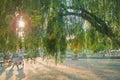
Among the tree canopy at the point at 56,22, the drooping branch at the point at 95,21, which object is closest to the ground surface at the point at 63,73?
the tree canopy at the point at 56,22

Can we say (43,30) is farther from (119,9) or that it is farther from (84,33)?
(119,9)

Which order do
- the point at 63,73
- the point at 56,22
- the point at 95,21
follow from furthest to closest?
1. the point at 63,73
2. the point at 95,21
3. the point at 56,22

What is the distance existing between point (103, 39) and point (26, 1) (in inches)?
119

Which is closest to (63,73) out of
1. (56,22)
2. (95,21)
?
(95,21)

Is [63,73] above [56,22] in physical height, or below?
below

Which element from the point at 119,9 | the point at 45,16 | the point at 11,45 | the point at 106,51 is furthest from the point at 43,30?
the point at 106,51

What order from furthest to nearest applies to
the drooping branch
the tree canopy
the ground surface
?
1. the ground surface
2. the drooping branch
3. the tree canopy

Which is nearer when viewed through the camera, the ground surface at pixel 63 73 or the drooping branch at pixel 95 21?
the drooping branch at pixel 95 21

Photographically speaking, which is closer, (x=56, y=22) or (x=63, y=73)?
(x=56, y=22)

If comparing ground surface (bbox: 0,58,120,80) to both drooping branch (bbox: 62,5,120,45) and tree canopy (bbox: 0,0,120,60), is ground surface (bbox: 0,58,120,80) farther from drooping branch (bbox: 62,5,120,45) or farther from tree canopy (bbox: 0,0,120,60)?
drooping branch (bbox: 62,5,120,45)

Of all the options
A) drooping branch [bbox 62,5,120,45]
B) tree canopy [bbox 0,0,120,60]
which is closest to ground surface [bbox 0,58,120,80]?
tree canopy [bbox 0,0,120,60]

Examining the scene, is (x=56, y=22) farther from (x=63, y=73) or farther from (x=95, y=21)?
(x=63, y=73)

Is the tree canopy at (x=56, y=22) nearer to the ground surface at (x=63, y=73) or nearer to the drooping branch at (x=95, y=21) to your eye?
the drooping branch at (x=95, y=21)

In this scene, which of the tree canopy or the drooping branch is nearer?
the tree canopy
